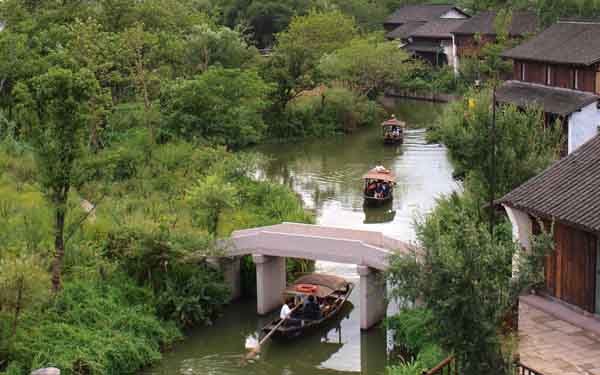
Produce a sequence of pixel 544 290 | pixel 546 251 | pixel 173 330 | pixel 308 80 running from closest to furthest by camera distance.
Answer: pixel 546 251, pixel 544 290, pixel 173 330, pixel 308 80

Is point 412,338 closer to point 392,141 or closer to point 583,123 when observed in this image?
point 583,123

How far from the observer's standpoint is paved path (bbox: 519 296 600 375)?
53.5ft

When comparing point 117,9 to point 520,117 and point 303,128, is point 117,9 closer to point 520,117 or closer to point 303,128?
point 303,128

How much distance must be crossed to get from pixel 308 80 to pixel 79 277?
Answer: 30.2 m

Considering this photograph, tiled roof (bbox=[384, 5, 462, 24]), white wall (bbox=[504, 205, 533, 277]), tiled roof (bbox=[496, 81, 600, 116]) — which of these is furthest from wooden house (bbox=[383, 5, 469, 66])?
white wall (bbox=[504, 205, 533, 277])

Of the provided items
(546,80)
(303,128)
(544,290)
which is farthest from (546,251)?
(303,128)

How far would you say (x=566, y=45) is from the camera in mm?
38844

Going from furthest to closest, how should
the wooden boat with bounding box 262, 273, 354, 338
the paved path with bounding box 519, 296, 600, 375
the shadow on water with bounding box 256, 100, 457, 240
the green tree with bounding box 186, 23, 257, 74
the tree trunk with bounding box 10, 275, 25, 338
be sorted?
1. the green tree with bounding box 186, 23, 257, 74
2. the shadow on water with bounding box 256, 100, 457, 240
3. the wooden boat with bounding box 262, 273, 354, 338
4. the tree trunk with bounding box 10, 275, 25, 338
5. the paved path with bounding box 519, 296, 600, 375

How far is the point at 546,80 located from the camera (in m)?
39.6

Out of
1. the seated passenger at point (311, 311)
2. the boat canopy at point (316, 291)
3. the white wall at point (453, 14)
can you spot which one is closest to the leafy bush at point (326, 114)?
the white wall at point (453, 14)

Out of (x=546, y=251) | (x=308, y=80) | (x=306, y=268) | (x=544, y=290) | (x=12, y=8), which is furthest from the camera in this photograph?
(x=308, y=80)

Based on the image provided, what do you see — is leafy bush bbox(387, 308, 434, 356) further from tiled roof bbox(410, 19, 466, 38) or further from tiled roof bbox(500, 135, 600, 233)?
tiled roof bbox(410, 19, 466, 38)

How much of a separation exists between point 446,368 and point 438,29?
59770 millimetres

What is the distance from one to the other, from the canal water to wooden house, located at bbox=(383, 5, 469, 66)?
29.5ft
